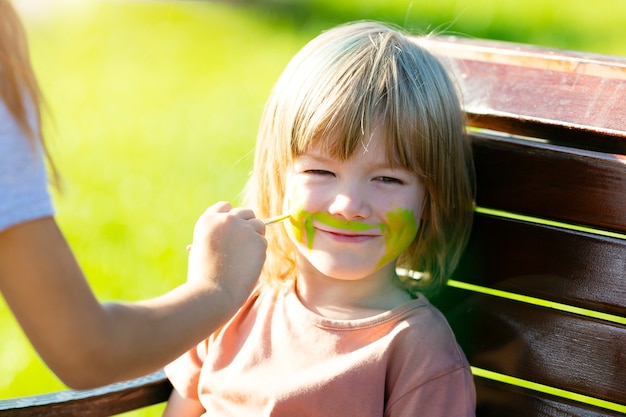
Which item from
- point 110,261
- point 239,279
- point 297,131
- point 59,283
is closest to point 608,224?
point 297,131

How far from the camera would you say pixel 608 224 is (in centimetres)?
182

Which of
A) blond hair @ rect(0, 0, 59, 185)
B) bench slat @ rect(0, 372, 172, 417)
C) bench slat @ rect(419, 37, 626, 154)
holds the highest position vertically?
blond hair @ rect(0, 0, 59, 185)

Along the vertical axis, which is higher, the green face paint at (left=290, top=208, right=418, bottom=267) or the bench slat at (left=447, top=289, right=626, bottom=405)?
the green face paint at (left=290, top=208, right=418, bottom=267)

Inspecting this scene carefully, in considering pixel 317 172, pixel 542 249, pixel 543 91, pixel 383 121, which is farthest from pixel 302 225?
pixel 543 91

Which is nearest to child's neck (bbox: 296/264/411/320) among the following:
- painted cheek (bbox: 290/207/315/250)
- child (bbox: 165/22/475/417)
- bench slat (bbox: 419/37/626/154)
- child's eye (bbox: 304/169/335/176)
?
child (bbox: 165/22/475/417)

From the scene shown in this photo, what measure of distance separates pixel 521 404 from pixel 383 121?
0.63 m

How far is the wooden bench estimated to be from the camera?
1.83 meters

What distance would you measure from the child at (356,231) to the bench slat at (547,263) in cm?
4

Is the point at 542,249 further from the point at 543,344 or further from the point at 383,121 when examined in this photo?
the point at 383,121

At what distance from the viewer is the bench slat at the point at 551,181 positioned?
5.94 feet

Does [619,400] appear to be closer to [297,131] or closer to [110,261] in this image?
[297,131]

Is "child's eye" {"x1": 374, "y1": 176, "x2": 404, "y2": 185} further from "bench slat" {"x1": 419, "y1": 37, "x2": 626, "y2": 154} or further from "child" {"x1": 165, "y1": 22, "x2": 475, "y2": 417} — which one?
"bench slat" {"x1": 419, "y1": 37, "x2": 626, "y2": 154}

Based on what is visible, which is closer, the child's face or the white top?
the white top

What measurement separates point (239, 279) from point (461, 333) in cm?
67
